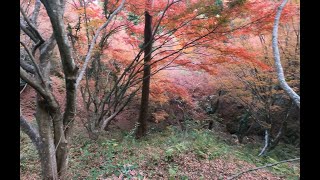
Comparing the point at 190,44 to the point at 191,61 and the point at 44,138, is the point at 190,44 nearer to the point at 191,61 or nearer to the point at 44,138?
the point at 191,61

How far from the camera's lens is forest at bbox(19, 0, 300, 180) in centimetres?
348

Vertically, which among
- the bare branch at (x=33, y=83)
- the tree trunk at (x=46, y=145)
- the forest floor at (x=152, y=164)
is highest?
the bare branch at (x=33, y=83)

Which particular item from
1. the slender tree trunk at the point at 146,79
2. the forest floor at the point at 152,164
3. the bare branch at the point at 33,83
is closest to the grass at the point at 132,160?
the forest floor at the point at 152,164

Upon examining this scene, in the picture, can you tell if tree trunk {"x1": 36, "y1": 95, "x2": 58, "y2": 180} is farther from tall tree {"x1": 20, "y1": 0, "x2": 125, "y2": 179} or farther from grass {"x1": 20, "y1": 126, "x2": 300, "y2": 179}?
grass {"x1": 20, "y1": 126, "x2": 300, "y2": 179}

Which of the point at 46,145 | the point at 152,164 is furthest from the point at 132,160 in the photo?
the point at 46,145

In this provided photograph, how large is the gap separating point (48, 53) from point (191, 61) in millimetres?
5322

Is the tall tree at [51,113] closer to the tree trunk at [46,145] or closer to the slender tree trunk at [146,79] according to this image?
the tree trunk at [46,145]

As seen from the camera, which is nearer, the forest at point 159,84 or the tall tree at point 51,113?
the tall tree at point 51,113

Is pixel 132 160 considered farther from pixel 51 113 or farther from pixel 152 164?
pixel 51 113

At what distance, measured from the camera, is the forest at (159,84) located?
11.4 feet

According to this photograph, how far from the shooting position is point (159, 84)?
10.7m

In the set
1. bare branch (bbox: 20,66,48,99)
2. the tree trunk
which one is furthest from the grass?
bare branch (bbox: 20,66,48,99)

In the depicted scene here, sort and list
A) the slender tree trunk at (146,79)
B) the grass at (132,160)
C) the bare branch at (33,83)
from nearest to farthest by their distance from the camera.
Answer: the bare branch at (33,83)
the grass at (132,160)
the slender tree trunk at (146,79)
